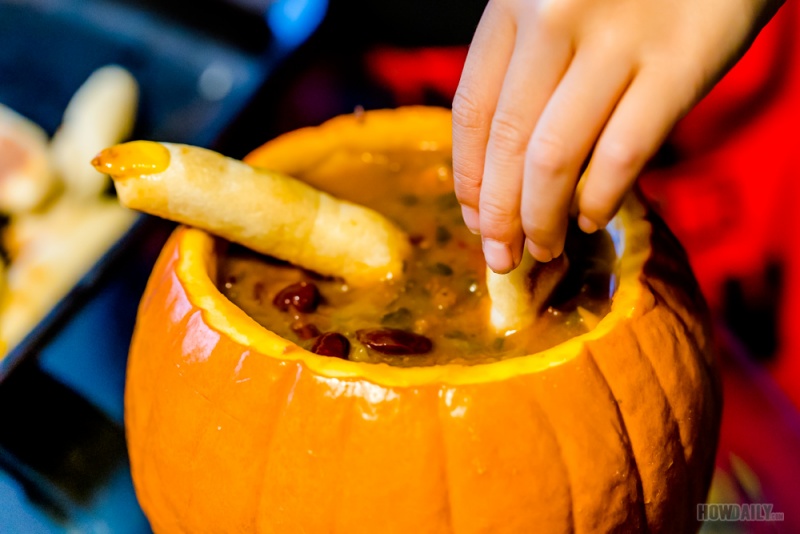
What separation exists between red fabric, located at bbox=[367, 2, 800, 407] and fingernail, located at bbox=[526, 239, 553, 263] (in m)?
0.70

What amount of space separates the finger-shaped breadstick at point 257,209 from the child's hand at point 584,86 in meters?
0.23

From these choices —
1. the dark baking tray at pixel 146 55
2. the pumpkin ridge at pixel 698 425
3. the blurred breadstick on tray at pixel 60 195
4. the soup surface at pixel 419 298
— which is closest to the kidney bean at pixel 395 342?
the soup surface at pixel 419 298

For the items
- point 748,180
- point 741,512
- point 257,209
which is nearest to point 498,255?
point 257,209

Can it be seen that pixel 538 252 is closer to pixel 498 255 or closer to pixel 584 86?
pixel 498 255

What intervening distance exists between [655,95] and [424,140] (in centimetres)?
44

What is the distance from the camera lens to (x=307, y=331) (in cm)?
74

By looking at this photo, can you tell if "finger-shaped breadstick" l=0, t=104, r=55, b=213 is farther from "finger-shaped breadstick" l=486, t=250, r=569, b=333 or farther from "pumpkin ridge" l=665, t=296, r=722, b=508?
"pumpkin ridge" l=665, t=296, r=722, b=508

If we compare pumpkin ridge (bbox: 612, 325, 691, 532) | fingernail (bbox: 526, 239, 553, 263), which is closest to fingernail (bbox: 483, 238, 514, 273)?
fingernail (bbox: 526, 239, 553, 263)

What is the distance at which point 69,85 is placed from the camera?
4.94 feet

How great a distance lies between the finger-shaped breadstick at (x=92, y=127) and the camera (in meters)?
1.37

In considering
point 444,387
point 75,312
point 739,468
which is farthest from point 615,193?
point 75,312

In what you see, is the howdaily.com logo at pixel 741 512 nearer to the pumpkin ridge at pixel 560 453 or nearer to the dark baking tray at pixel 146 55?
the pumpkin ridge at pixel 560 453

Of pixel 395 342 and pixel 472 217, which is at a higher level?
pixel 472 217

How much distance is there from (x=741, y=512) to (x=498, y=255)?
59 centimetres
